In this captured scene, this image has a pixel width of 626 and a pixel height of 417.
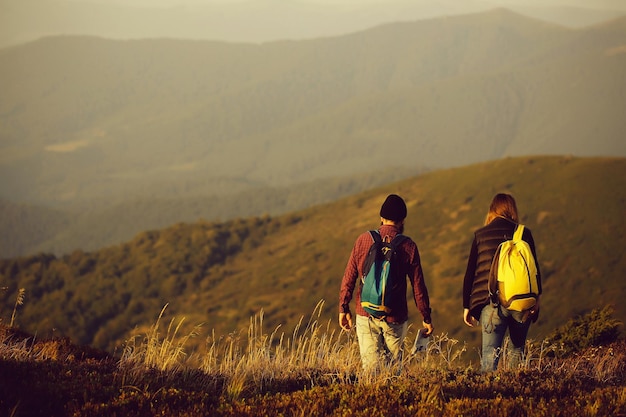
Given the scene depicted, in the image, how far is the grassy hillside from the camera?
68.4 meters

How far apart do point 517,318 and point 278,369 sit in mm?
2343

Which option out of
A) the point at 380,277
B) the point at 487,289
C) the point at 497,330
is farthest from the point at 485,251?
the point at 380,277

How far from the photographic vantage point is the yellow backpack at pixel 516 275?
6.80 metres

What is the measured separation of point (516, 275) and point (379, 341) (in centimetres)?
141

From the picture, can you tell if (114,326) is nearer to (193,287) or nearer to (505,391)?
(193,287)

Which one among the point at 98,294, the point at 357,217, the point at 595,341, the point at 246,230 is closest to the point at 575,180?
the point at 357,217

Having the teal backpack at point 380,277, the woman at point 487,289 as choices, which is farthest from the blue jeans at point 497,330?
the teal backpack at point 380,277

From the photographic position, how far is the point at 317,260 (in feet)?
288

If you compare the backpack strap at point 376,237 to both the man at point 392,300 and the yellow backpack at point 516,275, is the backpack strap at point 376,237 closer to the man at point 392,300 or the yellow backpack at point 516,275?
the man at point 392,300

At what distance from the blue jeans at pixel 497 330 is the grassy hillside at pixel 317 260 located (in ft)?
159

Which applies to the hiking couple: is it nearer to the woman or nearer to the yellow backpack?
the woman

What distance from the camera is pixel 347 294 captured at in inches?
263

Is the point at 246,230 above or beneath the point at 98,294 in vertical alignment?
above

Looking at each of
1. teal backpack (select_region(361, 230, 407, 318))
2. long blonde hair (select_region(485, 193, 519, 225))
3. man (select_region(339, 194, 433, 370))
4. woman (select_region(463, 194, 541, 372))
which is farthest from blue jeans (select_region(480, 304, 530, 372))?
teal backpack (select_region(361, 230, 407, 318))
